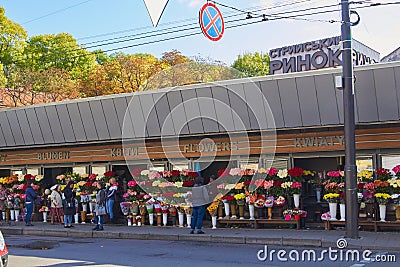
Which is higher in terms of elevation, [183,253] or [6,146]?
[6,146]

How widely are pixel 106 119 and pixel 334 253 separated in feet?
33.4

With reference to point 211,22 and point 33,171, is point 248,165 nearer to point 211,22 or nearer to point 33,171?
point 211,22

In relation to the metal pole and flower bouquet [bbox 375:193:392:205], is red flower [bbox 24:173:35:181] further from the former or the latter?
flower bouquet [bbox 375:193:392:205]

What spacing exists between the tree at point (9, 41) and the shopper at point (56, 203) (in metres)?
20.7

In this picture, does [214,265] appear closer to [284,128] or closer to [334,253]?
[334,253]

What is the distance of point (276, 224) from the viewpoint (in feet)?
54.7

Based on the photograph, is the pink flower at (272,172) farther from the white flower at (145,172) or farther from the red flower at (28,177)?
the red flower at (28,177)

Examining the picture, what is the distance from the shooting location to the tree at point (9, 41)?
127 feet

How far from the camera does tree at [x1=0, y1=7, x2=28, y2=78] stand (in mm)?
38562

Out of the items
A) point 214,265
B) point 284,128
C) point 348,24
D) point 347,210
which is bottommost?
point 214,265

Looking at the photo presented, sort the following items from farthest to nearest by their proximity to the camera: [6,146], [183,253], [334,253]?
1. [6,146]
2. [183,253]
3. [334,253]

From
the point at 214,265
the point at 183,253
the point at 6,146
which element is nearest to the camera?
the point at 214,265

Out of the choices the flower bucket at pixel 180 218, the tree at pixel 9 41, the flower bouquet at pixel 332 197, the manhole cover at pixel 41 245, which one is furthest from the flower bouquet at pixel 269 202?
the tree at pixel 9 41

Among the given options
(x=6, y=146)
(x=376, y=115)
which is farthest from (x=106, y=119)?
(x=376, y=115)
